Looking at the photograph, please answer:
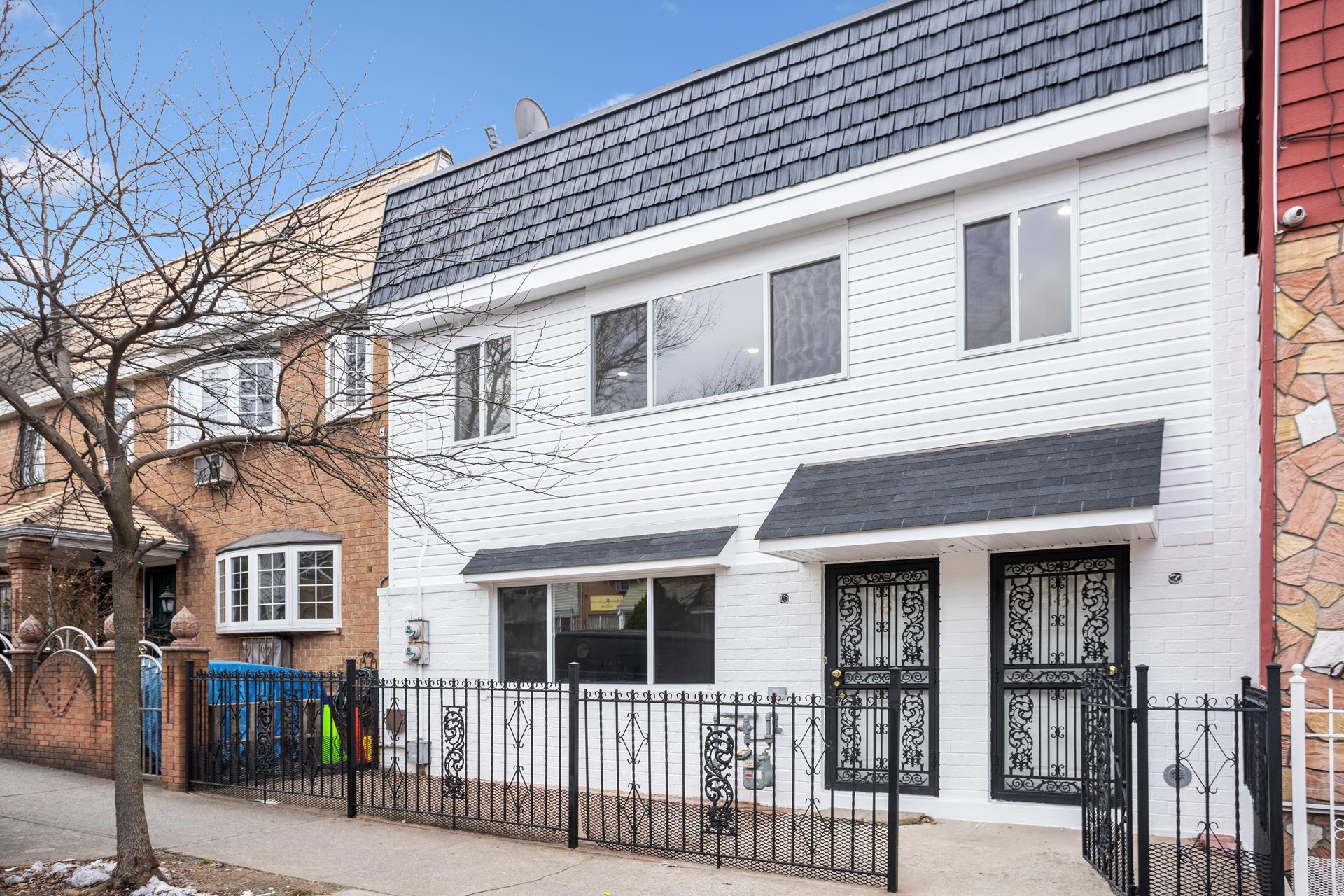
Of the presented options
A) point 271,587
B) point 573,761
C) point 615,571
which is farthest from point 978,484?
point 271,587

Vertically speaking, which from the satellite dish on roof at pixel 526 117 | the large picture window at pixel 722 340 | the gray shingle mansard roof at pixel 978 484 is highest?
the satellite dish on roof at pixel 526 117

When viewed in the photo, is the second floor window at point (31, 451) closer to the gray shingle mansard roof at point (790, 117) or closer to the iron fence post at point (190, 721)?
the gray shingle mansard roof at point (790, 117)

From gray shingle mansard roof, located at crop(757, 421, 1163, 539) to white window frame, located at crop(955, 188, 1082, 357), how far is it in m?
0.78

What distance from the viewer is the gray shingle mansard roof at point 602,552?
10.4m

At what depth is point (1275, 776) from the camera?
221 inches

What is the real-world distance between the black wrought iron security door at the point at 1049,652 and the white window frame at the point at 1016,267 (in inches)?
66.6

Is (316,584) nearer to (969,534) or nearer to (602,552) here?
(602,552)

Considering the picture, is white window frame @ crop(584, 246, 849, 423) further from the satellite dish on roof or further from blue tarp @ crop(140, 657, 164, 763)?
blue tarp @ crop(140, 657, 164, 763)

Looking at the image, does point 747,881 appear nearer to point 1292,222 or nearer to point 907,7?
point 1292,222

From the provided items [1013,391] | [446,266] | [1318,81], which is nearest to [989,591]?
[1013,391]

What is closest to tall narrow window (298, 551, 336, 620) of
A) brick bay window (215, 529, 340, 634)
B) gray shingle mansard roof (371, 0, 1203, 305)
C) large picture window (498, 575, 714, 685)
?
brick bay window (215, 529, 340, 634)

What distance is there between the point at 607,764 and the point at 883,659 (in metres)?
3.15

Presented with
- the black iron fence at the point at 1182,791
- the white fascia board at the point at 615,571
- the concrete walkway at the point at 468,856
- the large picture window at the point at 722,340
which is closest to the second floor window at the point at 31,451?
the concrete walkway at the point at 468,856

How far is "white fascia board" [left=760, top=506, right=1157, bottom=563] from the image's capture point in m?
7.75
